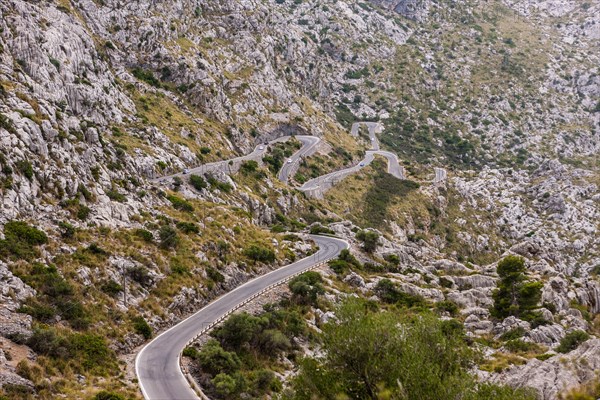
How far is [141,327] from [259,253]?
2251cm

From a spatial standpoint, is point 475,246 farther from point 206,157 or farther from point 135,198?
point 135,198

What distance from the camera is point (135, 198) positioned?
57094mm

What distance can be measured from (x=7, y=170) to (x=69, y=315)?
52.2 feet

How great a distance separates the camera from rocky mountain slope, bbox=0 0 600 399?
42.0m

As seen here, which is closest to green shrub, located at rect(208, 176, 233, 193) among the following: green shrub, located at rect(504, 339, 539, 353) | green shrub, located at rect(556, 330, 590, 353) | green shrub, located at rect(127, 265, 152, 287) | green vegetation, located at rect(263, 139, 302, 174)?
green vegetation, located at rect(263, 139, 302, 174)

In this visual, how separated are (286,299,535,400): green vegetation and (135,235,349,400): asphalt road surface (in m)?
11.1

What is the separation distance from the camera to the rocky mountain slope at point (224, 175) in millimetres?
42031

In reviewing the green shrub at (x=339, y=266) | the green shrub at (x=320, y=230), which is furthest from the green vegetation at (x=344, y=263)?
the green shrub at (x=320, y=230)

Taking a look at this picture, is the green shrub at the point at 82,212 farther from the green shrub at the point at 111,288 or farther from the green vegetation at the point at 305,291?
the green vegetation at the point at 305,291

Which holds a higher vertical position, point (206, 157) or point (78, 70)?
point (78, 70)

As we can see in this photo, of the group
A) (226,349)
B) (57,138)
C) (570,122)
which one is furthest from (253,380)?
(570,122)

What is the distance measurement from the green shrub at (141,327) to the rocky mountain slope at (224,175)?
0.45m

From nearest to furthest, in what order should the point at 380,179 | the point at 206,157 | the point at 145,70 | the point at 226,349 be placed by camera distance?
the point at 226,349 → the point at 206,157 → the point at 145,70 → the point at 380,179

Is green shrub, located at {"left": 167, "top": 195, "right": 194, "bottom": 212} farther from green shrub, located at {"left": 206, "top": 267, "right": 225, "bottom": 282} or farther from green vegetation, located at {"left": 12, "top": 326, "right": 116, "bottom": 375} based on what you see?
green vegetation, located at {"left": 12, "top": 326, "right": 116, "bottom": 375}
